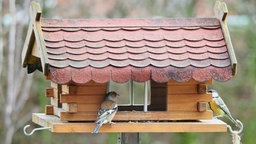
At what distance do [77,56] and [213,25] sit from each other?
821 mm

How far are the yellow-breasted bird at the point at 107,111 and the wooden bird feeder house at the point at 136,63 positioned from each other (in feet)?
0.23

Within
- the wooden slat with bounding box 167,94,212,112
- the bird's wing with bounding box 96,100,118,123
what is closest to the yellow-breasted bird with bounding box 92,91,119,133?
the bird's wing with bounding box 96,100,118,123

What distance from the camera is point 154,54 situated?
379 cm

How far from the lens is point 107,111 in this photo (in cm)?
365

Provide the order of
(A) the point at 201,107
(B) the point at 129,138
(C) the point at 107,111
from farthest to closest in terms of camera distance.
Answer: (B) the point at 129,138
(A) the point at 201,107
(C) the point at 107,111

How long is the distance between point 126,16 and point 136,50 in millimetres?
4727

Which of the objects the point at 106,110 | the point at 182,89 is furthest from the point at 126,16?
the point at 106,110

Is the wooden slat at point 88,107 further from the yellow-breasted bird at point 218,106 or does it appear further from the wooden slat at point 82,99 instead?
the yellow-breasted bird at point 218,106

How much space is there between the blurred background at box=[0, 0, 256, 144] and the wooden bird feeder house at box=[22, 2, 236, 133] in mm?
4090

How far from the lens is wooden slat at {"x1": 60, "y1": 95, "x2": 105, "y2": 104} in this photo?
375cm

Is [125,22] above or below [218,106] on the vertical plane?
above

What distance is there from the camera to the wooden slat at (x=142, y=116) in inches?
149

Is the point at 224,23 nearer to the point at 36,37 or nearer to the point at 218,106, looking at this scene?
the point at 218,106

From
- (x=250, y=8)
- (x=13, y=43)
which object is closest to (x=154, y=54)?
(x=13, y=43)
